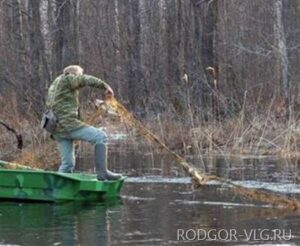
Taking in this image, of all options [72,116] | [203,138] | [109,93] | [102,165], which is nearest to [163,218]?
[102,165]

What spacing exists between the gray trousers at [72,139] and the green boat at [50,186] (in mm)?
616

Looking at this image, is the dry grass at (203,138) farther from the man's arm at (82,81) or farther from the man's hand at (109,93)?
the man's hand at (109,93)

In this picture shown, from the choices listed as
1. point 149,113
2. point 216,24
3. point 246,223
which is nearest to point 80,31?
point 216,24

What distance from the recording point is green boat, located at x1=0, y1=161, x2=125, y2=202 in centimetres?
1230

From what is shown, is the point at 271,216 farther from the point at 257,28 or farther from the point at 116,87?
the point at 257,28

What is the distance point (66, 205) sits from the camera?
1235cm

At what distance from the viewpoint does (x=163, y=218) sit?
11008mm

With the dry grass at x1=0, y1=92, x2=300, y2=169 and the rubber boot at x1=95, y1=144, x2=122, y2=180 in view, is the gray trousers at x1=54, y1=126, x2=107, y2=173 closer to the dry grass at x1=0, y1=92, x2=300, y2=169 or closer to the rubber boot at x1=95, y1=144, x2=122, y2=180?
the rubber boot at x1=95, y1=144, x2=122, y2=180

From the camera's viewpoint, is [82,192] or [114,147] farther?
[114,147]

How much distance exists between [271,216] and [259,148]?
8.25 m

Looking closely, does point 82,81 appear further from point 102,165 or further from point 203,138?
point 203,138

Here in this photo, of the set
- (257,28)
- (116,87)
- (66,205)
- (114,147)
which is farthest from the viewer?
(257,28)

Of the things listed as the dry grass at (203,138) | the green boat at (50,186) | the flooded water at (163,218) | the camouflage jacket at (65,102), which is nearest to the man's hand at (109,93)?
the camouflage jacket at (65,102)

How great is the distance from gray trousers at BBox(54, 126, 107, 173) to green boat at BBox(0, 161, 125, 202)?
0.62 meters
